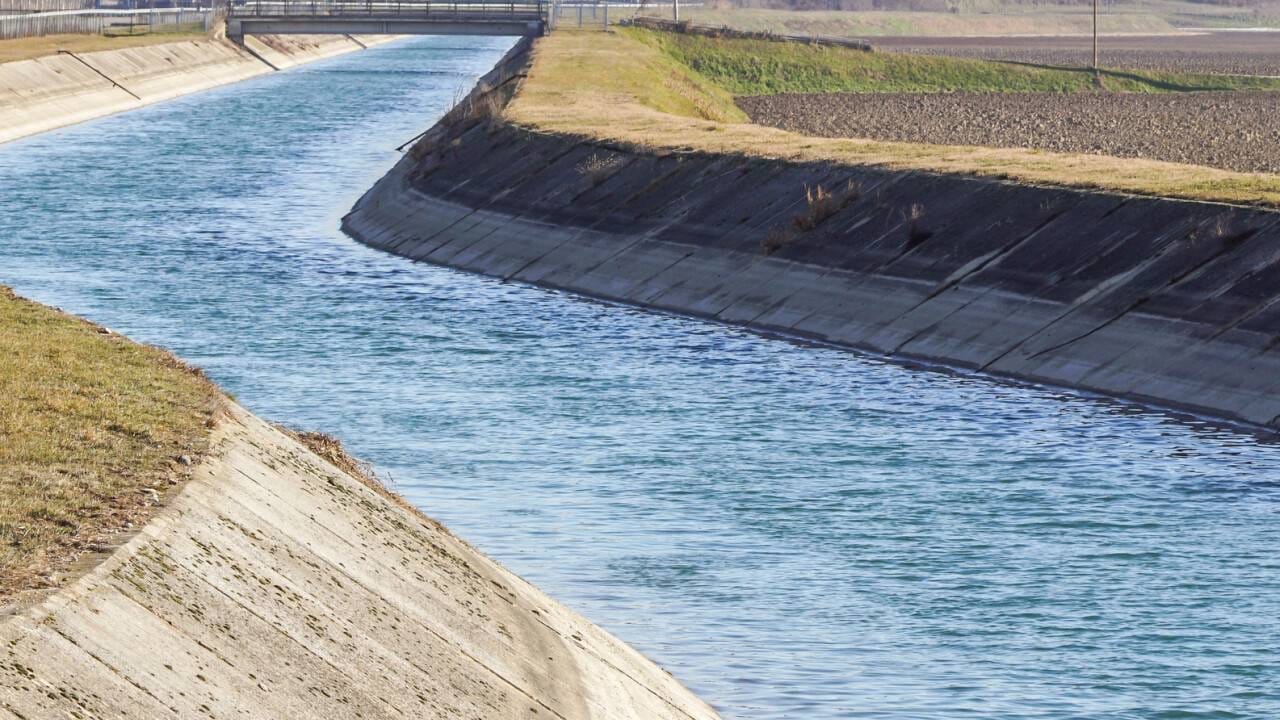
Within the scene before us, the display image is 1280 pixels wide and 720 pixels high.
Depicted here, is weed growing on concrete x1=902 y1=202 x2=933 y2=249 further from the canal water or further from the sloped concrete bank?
the sloped concrete bank

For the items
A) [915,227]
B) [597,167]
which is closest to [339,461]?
[915,227]

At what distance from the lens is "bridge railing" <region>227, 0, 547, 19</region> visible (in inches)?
5645

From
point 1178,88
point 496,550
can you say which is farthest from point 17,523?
point 1178,88

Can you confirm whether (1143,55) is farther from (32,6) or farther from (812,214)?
(812,214)

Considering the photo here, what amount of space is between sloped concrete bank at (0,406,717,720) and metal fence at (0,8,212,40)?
124222 millimetres

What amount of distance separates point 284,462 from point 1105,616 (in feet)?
27.8

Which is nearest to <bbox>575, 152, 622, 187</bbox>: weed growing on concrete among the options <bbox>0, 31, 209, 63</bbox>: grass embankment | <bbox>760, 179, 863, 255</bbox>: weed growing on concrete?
<bbox>760, 179, 863, 255</bbox>: weed growing on concrete

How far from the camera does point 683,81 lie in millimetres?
112625

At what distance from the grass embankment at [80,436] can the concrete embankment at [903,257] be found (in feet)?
58.9

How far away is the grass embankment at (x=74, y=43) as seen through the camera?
114 m

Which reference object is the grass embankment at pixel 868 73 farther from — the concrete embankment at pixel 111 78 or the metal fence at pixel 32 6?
the metal fence at pixel 32 6

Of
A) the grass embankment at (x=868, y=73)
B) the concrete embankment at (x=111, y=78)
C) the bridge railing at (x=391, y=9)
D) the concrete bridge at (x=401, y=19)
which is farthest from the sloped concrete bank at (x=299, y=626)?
the bridge railing at (x=391, y=9)

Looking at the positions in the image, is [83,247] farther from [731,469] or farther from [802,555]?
[802,555]

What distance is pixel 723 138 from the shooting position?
5794cm
